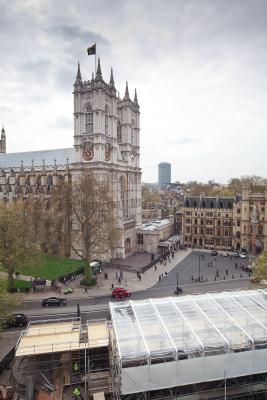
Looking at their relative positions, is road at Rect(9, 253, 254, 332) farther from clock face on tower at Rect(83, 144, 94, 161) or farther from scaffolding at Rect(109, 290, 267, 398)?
clock face on tower at Rect(83, 144, 94, 161)

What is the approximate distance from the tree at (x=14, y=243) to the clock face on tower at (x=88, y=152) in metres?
21.4

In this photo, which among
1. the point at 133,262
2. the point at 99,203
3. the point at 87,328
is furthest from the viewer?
the point at 133,262

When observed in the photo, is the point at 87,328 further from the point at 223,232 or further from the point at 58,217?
the point at 223,232

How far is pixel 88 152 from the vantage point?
2411 inches

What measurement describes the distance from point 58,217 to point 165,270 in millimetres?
19995

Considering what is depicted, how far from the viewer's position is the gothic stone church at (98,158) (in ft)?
199

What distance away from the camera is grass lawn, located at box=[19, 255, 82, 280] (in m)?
50.4

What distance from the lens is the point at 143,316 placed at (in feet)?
79.8

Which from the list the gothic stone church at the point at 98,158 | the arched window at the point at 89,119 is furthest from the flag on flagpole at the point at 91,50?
the arched window at the point at 89,119

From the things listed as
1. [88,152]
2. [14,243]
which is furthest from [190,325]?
[88,152]

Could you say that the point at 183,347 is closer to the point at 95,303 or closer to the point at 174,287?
the point at 95,303

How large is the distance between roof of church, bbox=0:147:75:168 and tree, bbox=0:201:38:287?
1174 inches

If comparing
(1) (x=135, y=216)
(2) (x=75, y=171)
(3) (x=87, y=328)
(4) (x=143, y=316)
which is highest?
(2) (x=75, y=171)

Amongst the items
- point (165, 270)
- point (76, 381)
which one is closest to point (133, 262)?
point (165, 270)
